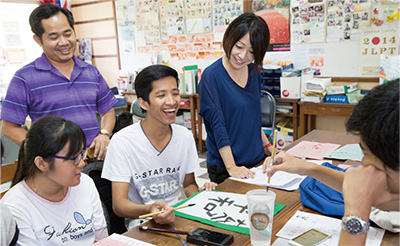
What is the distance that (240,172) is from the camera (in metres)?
1.58

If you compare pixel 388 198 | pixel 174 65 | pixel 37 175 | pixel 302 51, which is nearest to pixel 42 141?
pixel 37 175

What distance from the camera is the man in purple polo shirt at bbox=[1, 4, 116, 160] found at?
1.75 metres

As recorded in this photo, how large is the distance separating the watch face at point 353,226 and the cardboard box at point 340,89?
269 centimetres

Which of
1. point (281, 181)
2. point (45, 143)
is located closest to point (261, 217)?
point (281, 181)

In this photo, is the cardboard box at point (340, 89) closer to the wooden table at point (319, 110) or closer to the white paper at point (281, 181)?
the wooden table at point (319, 110)

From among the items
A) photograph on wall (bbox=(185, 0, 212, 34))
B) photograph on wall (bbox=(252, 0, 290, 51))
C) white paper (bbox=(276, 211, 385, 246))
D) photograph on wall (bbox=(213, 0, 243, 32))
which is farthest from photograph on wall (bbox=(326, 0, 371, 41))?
white paper (bbox=(276, 211, 385, 246))

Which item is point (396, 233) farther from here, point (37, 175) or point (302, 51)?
point (302, 51)

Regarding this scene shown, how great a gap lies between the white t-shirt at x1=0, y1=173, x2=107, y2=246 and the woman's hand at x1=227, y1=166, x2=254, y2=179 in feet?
2.00

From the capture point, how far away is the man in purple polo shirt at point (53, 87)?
175 centimetres

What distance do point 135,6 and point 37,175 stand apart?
14.3 ft

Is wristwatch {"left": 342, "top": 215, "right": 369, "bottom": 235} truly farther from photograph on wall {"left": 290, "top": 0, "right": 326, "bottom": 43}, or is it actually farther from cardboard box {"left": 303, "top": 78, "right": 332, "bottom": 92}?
photograph on wall {"left": 290, "top": 0, "right": 326, "bottom": 43}

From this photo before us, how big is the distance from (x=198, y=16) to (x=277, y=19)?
3.78 ft

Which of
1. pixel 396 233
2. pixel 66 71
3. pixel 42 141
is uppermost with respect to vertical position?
pixel 66 71

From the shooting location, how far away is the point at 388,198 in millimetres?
853
